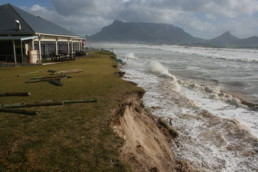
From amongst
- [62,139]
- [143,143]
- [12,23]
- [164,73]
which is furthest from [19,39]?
[143,143]

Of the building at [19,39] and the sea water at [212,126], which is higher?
the building at [19,39]

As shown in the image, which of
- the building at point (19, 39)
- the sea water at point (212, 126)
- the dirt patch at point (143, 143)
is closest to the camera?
the dirt patch at point (143, 143)

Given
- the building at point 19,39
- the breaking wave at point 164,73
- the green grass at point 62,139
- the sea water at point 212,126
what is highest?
the building at point 19,39

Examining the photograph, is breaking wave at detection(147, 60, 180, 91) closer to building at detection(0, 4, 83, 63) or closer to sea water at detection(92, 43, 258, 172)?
sea water at detection(92, 43, 258, 172)

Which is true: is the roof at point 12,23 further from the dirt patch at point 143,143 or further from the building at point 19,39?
the dirt patch at point 143,143

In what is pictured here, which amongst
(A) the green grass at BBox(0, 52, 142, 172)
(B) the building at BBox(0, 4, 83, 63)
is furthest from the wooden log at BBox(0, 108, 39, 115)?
(B) the building at BBox(0, 4, 83, 63)

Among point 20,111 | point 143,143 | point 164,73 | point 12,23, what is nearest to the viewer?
point 143,143

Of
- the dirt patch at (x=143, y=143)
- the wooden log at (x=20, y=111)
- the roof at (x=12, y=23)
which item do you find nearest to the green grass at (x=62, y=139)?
the wooden log at (x=20, y=111)

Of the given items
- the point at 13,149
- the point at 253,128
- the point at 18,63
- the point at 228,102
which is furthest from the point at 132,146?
the point at 18,63

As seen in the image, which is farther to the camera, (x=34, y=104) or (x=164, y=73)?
(x=164, y=73)

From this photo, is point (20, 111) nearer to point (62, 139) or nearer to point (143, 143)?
point (62, 139)

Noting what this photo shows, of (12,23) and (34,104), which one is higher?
(12,23)

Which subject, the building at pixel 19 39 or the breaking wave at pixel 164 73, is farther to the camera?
the building at pixel 19 39

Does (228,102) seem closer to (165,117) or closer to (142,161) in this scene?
(165,117)
